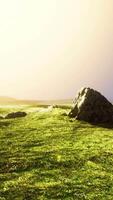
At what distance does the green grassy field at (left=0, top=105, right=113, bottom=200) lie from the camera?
22.3 metres

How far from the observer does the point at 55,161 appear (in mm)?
28219

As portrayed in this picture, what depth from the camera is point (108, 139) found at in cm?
3559

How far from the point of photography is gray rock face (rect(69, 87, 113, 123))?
45188 mm

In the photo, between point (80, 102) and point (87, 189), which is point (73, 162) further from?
point (80, 102)

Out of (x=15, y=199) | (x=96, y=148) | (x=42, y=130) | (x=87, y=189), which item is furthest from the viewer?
(x=42, y=130)

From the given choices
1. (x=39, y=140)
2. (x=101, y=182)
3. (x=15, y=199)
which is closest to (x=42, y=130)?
(x=39, y=140)

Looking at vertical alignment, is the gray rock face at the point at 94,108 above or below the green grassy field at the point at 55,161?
above

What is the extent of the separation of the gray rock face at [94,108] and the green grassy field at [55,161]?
71.6 inches

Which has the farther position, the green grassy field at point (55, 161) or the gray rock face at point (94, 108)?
the gray rock face at point (94, 108)

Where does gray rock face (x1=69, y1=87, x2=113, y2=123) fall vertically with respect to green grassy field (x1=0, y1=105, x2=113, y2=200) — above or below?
above

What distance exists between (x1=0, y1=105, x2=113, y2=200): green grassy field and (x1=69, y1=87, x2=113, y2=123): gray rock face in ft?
5.97

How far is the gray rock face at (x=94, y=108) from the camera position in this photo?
45.2 meters

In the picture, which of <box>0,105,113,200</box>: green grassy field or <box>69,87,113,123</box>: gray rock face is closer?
<box>0,105,113,200</box>: green grassy field

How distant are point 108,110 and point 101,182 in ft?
73.8
